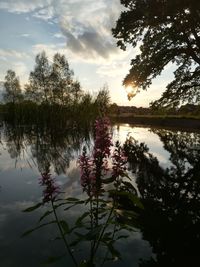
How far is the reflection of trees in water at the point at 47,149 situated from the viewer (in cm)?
1202

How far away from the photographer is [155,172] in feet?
37.9

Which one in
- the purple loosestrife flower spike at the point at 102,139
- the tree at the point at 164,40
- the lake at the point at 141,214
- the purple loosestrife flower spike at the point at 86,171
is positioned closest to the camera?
the purple loosestrife flower spike at the point at 102,139

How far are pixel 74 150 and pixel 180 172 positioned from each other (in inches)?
193

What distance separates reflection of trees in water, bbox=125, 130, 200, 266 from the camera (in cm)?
518

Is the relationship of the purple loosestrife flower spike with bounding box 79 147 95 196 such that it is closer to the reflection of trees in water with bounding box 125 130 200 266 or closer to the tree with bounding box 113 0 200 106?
the reflection of trees in water with bounding box 125 130 200 266

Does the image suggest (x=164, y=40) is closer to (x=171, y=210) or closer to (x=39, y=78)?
(x=171, y=210)

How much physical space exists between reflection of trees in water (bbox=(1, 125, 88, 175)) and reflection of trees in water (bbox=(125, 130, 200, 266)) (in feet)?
7.58

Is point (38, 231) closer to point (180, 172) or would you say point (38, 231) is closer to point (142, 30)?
point (180, 172)

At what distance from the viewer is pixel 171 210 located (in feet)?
23.6

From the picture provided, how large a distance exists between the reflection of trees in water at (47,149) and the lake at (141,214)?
31 mm

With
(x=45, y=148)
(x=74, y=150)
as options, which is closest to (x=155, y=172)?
(x=74, y=150)

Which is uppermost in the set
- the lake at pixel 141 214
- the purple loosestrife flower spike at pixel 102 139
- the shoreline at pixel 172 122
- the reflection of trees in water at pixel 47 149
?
the purple loosestrife flower spike at pixel 102 139

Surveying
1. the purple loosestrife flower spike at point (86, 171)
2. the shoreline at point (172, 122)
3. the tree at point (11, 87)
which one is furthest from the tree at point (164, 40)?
the tree at point (11, 87)

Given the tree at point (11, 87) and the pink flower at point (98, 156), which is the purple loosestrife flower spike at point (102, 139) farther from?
the tree at point (11, 87)
